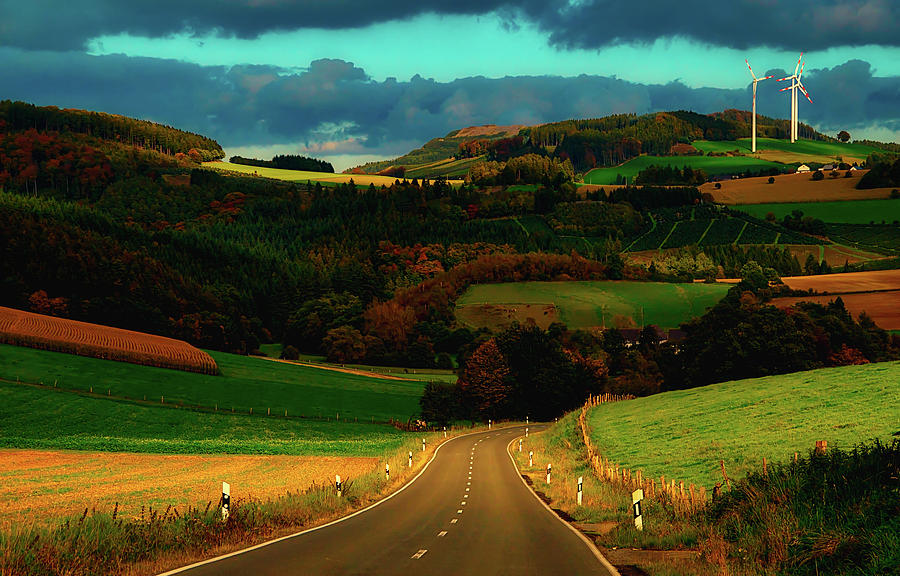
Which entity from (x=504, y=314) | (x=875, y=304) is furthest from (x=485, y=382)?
(x=504, y=314)

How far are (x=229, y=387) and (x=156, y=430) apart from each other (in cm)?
2539

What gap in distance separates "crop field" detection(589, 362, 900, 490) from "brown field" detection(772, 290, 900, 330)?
1799 inches

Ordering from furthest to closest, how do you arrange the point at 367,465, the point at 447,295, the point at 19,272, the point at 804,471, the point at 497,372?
1. the point at 447,295
2. the point at 19,272
3. the point at 497,372
4. the point at 367,465
5. the point at 804,471

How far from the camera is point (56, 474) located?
44.2 metres

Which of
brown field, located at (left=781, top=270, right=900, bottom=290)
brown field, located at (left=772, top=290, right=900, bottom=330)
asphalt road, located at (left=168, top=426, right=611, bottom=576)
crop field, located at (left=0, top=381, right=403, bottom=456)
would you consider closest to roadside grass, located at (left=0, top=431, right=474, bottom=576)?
asphalt road, located at (left=168, top=426, right=611, bottom=576)

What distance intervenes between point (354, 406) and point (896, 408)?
223ft

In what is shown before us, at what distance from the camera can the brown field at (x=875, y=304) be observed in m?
110

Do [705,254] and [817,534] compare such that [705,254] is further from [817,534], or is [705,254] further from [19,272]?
[817,534]

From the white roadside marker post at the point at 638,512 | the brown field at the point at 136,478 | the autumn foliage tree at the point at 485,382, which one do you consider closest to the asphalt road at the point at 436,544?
the white roadside marker post at the point at 638,512

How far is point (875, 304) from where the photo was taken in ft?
390

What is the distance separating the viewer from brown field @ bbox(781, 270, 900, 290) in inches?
5177

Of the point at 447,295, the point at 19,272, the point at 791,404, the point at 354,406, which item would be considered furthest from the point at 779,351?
the point at 19,272

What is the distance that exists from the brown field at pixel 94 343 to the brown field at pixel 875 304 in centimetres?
7931

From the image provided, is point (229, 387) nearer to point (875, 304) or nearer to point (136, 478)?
point (136, 478)
